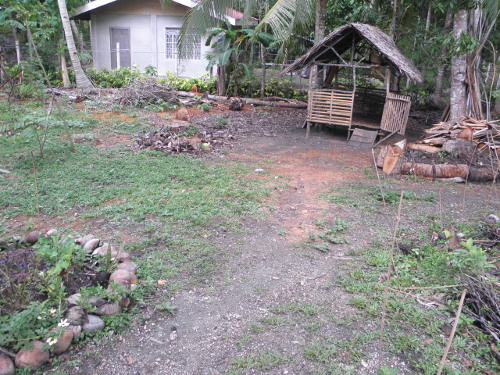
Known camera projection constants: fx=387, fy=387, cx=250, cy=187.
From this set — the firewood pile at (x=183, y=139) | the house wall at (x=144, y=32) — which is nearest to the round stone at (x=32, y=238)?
the firewood pile at (x=183, y=139)

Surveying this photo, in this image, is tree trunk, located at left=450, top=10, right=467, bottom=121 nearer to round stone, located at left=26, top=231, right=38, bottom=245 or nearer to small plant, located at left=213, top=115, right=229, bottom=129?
small plant, located at left=213, top=115, right=229, bottom=129

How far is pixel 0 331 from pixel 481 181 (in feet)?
24.8

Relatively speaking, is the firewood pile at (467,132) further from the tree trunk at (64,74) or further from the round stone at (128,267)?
the tree trunk at (64,74)

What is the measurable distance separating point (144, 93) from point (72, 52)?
10.9ft

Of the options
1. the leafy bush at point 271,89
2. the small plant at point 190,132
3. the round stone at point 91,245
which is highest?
the leafy bush at point 271,89

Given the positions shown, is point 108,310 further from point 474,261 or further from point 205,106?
point 205,106

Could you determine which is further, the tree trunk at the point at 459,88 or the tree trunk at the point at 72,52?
the tree trunk at the point at 72,52

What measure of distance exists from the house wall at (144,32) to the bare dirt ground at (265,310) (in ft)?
40.4

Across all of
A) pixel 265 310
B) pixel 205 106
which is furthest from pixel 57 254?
pixel 205 106

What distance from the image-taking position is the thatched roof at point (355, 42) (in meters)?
8.79

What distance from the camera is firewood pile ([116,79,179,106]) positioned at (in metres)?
12.5

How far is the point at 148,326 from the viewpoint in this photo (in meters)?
3.14

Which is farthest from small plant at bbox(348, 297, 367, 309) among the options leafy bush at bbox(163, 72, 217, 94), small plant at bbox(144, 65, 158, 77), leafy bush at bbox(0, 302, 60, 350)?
small plant at bbox(144, 65, 158, 77)

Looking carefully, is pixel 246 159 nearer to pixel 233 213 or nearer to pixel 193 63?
pixel 233 213
